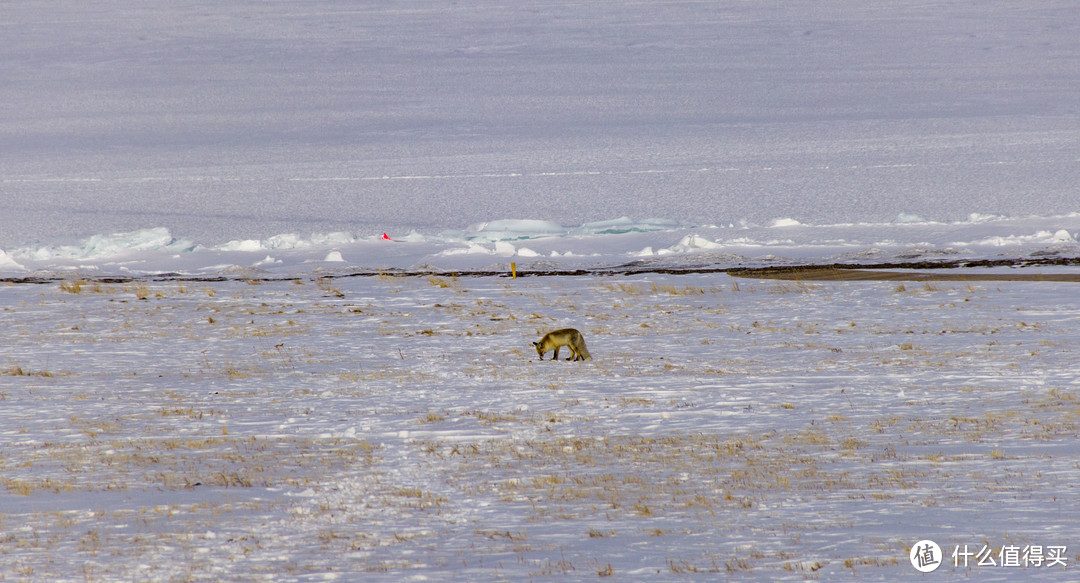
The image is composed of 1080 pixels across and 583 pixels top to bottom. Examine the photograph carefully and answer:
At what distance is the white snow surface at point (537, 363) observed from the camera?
7.51 m

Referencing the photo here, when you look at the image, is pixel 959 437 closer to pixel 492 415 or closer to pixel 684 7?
pixel 492 415

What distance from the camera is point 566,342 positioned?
53.1ft

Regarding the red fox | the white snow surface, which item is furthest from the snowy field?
the red fox

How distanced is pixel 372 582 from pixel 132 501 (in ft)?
9.63

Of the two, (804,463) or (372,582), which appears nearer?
(372,582)

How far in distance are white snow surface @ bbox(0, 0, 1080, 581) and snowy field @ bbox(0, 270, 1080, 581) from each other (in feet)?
0.17

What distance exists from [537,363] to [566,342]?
58cm

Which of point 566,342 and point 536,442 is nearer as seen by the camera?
point 536,442

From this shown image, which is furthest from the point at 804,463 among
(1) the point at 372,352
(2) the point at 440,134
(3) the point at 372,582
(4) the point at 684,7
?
(4) the point at 684,7

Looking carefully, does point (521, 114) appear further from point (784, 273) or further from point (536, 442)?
point (536, 442)

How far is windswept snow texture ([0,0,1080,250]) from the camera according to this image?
50.0 meters

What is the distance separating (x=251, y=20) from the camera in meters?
142
